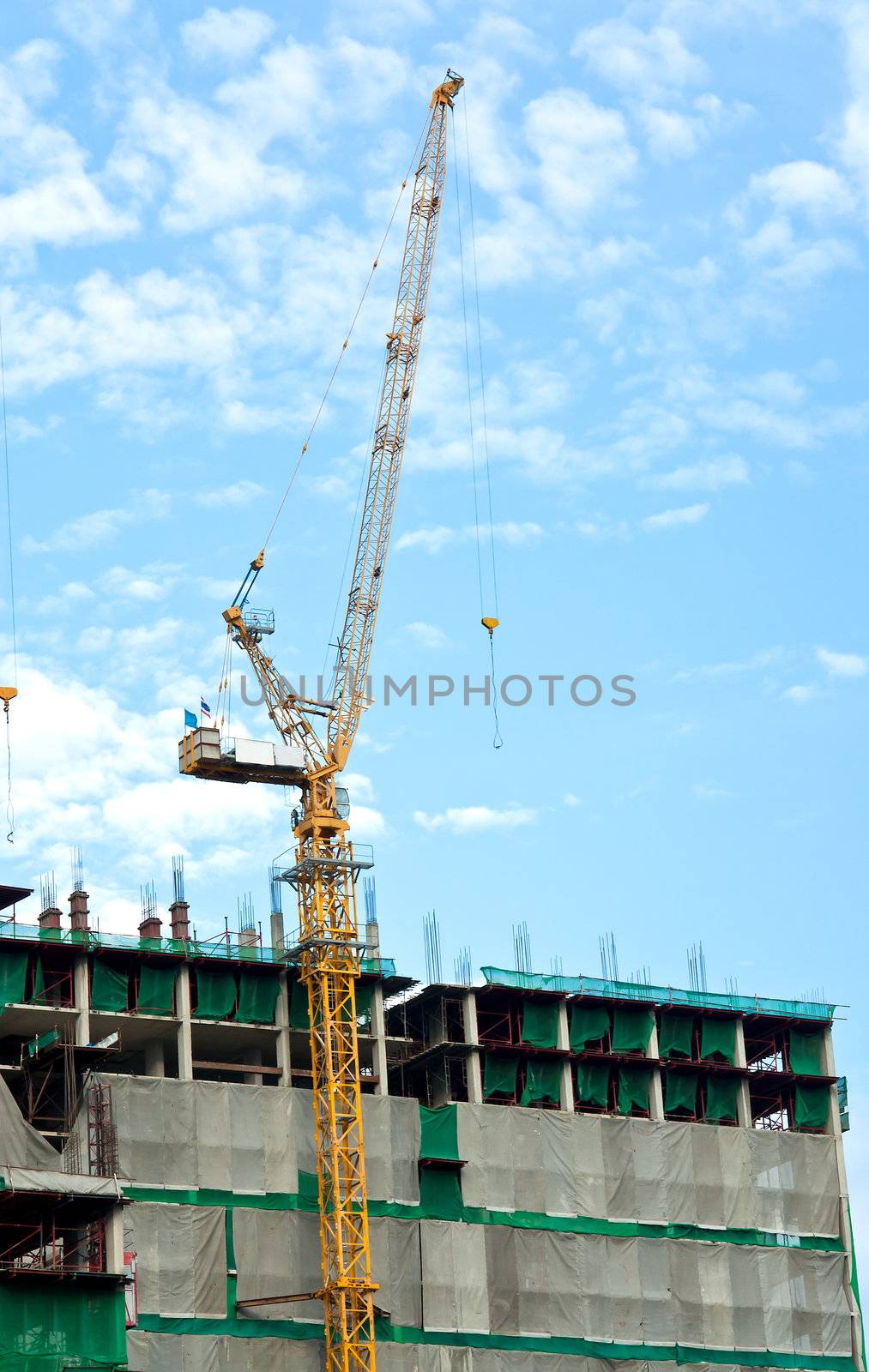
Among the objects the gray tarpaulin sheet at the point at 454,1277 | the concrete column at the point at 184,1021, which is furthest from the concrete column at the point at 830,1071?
the concrete column at the point at 184,1021

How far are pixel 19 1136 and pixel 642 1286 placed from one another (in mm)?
39053

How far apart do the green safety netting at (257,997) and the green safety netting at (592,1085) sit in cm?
1968

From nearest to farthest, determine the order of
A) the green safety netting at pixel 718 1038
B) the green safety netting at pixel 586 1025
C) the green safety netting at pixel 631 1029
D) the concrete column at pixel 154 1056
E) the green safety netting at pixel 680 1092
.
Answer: the concrete column at pixel 154 1056 → the green safety netting at pixel 586 1025 → the green safety netting at pixel 631 1029 → the green safety netting at pixel 680 1092 → the green safety netting at pixel 718 1038

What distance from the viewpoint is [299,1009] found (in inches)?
A: 5128

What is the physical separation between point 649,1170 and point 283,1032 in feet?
76.8

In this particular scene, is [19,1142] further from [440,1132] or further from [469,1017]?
[469,1017]

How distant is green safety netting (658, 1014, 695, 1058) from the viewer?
141 m

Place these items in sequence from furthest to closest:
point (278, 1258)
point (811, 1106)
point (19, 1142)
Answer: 1. point (811, 1106)
2. point (278, 1258)
3. point (19, 1142)

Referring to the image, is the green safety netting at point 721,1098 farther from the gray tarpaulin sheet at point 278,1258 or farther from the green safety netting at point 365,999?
the gray tarpaulin sheet at point 278,1258

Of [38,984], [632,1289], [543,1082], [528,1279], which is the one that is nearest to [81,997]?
[38,984]

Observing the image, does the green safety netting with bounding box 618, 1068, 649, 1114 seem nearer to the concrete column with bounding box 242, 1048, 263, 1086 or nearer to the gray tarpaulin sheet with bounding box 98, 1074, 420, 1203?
the gray tarpaulin sheet with bounding box 98, 1074, 420, 1203

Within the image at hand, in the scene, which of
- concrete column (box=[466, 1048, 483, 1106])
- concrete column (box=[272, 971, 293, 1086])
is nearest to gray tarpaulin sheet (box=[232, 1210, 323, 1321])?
concrete column (box=[272, 971, 293, 1086])

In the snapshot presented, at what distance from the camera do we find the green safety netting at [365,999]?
432 ft

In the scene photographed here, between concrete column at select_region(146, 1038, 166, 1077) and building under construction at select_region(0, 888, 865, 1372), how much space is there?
0.15 m
